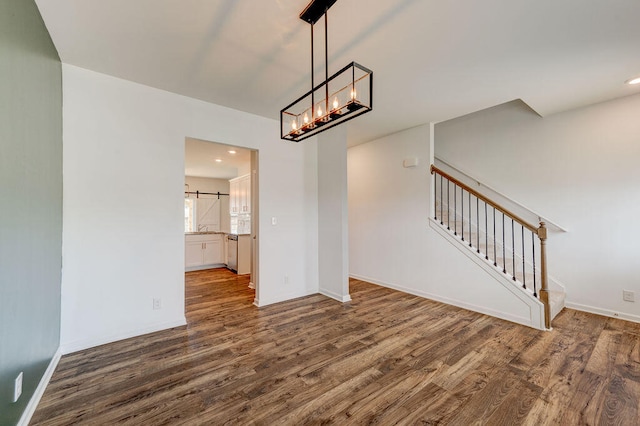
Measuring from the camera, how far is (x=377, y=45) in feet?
7.39

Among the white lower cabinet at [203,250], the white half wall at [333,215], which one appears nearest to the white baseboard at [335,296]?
the white half wall at [333,215]

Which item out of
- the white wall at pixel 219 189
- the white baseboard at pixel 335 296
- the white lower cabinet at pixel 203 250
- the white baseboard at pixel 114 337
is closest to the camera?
the white baseboard at pixel 114 337

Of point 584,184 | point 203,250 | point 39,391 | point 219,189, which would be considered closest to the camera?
point 39,391

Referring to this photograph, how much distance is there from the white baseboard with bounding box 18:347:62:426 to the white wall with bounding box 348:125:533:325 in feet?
13.9

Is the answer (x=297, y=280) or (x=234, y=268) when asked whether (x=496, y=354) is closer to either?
(x=297, y=280)

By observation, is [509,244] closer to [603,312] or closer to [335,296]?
[603,312]

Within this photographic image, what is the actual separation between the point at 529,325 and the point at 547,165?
89.4 inches

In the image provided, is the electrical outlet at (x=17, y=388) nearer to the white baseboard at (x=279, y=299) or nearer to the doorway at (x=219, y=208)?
the white baseboard at (x=279, y=299)

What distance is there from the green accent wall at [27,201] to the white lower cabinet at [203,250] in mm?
3900

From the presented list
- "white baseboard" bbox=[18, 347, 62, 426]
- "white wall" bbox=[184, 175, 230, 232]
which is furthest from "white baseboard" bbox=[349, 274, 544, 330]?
"white wall" bbox=[184, 175, 230, 232]

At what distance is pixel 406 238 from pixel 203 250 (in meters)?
4.72

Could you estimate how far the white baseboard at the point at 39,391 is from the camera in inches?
63.2

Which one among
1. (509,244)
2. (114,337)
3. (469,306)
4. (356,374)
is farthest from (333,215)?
(114,337)

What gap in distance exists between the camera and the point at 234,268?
238 inches
